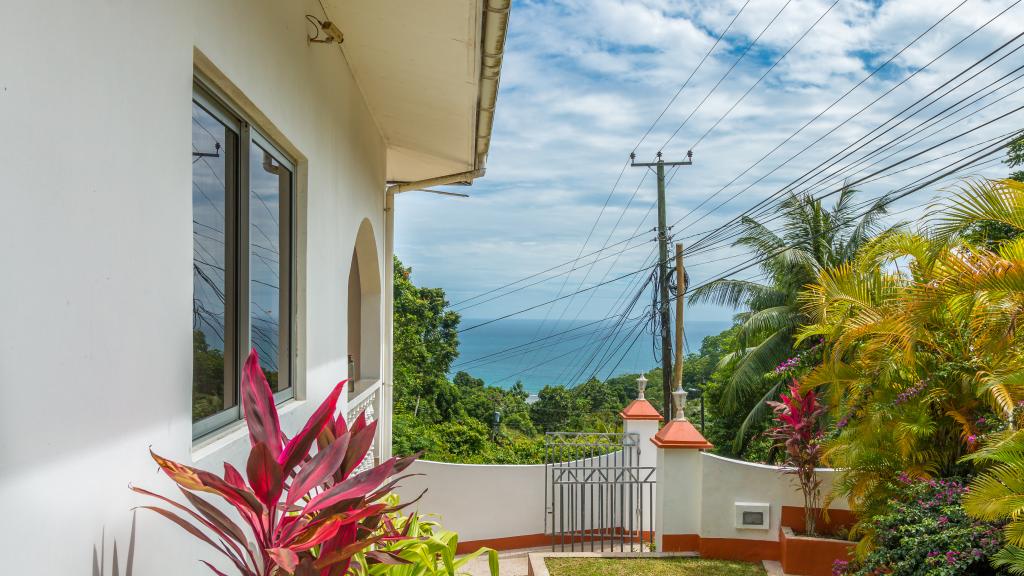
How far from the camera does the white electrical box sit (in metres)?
6.93

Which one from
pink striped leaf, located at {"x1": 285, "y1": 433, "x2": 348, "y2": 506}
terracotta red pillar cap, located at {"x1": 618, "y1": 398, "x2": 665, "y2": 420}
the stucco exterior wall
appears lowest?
terracotta red pillar cap, located at {"x1": 618, "y1": 398, "x2": 665, "y2": 420}

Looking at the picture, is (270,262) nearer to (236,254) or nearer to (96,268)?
(236,254)

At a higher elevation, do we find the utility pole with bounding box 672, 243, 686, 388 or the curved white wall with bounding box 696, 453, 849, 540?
the utility pole with bounding box 672, 243, 686, 388

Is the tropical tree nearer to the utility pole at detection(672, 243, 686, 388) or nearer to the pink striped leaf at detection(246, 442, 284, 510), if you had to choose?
the pink striped leaf at detection(246, 442, 284, 510)

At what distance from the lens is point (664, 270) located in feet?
53.2

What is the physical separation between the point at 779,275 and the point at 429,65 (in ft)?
45.6

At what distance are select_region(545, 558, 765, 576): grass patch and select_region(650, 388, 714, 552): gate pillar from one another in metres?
0.22

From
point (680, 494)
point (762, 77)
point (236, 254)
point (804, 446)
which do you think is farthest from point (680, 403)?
point (762, 77)

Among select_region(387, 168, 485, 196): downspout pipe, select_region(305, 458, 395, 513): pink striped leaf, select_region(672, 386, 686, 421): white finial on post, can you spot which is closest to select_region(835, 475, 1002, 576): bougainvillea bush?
select_region(672, 386, 686, 421): white finial on post

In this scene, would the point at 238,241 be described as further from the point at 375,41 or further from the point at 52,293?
the point at 375,41

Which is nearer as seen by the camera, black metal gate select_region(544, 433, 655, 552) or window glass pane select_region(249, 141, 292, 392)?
window glass pane select_region(249, 141, 292, 392)

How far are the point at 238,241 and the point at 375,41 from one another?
76.3 inches

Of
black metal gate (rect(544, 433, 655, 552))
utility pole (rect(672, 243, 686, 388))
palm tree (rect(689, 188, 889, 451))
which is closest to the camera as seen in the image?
black metal gate (rect(544, 433, 655, 552))

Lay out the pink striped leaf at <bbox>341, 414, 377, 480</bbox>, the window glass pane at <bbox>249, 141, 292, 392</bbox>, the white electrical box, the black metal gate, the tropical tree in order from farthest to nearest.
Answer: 1. the black metal gate
2. the white electrical box
3. the tropical tree
4. the window glass pane at <bbox>249, 141, 292, 392</bbox>
5. the pink striped leaf at <bbox>341, 414, 377, 480</bbox>
